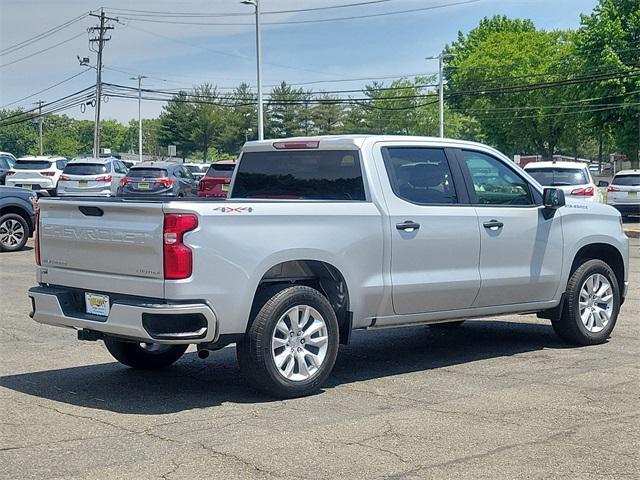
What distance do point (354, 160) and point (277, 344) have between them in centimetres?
175

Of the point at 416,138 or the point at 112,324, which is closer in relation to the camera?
the point at 112,324

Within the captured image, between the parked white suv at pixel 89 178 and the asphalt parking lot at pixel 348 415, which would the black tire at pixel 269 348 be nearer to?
the asphalt parking lot at pixel 348 415

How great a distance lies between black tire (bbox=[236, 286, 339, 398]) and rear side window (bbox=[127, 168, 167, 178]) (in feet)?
72.6

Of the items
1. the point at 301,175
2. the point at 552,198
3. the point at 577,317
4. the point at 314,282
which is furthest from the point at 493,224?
the point at 314,282

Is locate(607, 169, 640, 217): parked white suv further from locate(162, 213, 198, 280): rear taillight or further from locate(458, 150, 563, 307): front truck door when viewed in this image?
locate(162, 213, 198, 280): rear taillight

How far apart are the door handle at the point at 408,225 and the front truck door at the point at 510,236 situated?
0.76m

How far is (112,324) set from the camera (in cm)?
645

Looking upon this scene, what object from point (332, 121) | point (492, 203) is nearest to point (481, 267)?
point (492, 203)

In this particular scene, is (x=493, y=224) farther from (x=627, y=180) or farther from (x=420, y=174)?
(x=627, y=180)

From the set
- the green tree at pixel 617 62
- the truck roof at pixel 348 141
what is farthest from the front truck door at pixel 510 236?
the green tree at pixel 617 62

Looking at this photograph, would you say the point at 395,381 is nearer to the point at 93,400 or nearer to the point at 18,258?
the point at 93,400

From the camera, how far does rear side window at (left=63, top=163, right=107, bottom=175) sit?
95.0 feet

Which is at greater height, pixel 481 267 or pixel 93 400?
pixel 481 267

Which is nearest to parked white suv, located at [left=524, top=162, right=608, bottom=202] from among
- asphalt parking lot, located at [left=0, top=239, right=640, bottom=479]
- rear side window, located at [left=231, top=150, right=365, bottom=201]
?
asphalt parking lot, located at [left=0, top=239, right=640, bottom=479]
